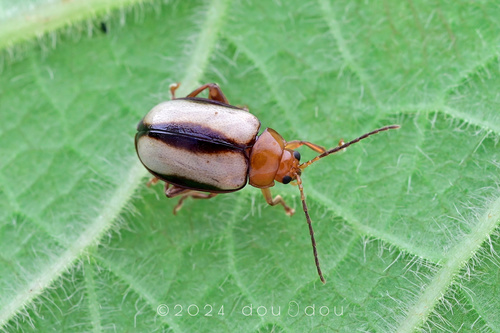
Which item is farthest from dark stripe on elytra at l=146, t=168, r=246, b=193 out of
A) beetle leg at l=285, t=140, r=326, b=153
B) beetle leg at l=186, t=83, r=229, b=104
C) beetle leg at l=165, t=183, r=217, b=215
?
beetle leg at l=186, t=83, r=229, b=104

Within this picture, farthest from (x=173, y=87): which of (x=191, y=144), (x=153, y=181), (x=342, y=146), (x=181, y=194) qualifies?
(x=342, y=146)

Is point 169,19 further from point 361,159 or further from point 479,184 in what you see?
point 479,184

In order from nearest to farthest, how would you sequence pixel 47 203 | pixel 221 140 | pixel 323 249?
1. pixel 221 140
2. pixel 323 249
3. pixel 47 203

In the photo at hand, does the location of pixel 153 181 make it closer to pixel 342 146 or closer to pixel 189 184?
pixel 189 184

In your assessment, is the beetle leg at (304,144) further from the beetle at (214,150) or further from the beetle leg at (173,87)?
the beetle leg at (173,87)

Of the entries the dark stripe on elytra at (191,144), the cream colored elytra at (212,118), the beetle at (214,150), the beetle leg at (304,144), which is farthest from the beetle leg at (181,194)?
the beetle leg at (304,144)

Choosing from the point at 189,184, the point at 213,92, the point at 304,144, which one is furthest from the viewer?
the point at 213,92

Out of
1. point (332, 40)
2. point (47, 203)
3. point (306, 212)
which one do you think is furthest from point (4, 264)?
point (332, 40)
